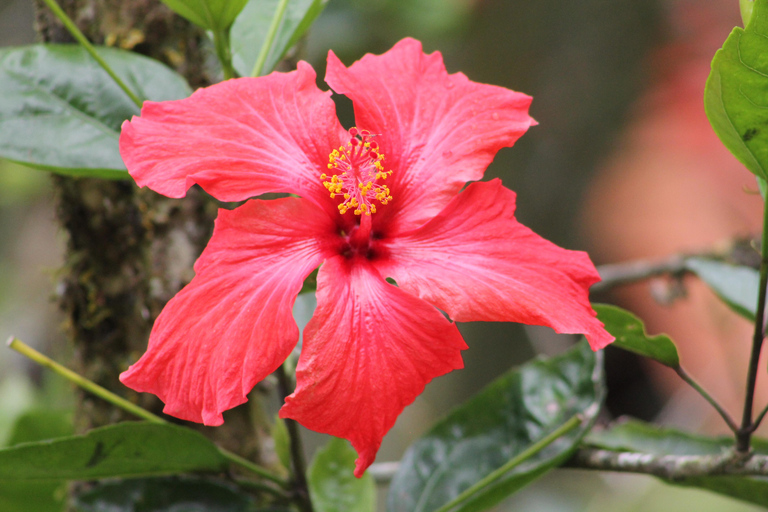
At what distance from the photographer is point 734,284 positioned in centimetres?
104

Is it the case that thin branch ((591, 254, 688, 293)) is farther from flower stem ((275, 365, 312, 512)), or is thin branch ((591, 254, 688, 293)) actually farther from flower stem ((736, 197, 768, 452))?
flower stem ((275, 365, 312, 512))

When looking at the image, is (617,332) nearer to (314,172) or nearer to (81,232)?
(314,172)

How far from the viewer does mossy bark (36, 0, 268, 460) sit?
94 cm

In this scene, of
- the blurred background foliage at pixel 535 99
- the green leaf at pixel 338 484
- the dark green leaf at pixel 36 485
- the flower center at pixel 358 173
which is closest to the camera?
the flower center at pixel 358 173

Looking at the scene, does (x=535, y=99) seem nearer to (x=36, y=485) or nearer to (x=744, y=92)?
(x=744, y=92)

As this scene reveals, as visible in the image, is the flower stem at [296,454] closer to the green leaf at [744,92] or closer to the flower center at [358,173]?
the flower center at [358,173]

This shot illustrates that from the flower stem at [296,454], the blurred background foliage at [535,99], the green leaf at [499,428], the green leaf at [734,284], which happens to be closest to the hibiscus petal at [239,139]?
the flower stem at [296,454]

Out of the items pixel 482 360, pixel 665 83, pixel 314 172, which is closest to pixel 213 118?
pixel 314 172

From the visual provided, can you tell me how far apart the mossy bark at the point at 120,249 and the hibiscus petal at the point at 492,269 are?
0.45m

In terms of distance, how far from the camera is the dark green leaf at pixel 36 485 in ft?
3.52

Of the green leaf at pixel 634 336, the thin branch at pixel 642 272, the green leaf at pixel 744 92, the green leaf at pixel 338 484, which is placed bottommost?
the green leaf at pixel 338 484

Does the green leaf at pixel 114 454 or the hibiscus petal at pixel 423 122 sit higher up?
the hibiscus petal at pixel 423 122

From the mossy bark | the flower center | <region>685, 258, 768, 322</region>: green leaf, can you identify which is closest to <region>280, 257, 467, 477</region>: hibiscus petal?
the flower center

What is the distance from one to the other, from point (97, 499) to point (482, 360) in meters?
2.14
